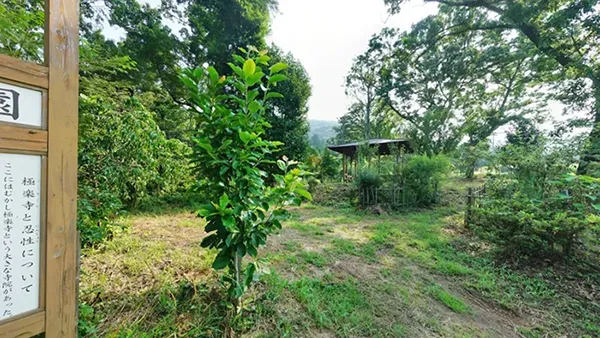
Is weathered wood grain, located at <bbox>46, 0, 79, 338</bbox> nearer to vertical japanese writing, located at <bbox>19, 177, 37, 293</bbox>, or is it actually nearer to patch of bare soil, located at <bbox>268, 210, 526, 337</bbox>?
vertical japanese writing, located at <bbox>19, 177, 37, 293</bbox>

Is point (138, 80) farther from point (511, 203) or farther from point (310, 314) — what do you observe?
point (511, 203)

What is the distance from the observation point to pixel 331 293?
102 inches

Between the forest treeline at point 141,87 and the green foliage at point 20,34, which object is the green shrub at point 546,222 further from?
the green foliage at point 20,34

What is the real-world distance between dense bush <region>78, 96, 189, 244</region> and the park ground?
41 cm

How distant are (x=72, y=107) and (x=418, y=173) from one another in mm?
8030

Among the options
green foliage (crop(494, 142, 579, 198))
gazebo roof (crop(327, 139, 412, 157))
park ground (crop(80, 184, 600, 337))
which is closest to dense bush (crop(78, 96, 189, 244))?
park ground (crop(80, 184, 600, 337))

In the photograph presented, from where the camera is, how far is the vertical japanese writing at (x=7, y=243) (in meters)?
0.99

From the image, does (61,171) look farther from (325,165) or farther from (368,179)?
(325,165)

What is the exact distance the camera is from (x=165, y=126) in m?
9.69

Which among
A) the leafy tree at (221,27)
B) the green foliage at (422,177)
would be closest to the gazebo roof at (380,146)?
the green foliage at (422,177)

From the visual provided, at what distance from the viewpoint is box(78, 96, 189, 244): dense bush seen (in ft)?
9.18

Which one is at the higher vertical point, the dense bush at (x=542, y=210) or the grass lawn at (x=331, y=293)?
the dense bush at (x=542, y=210)

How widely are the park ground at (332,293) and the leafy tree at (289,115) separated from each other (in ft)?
18.4

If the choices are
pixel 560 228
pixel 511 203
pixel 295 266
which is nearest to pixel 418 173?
pixel 511 203
